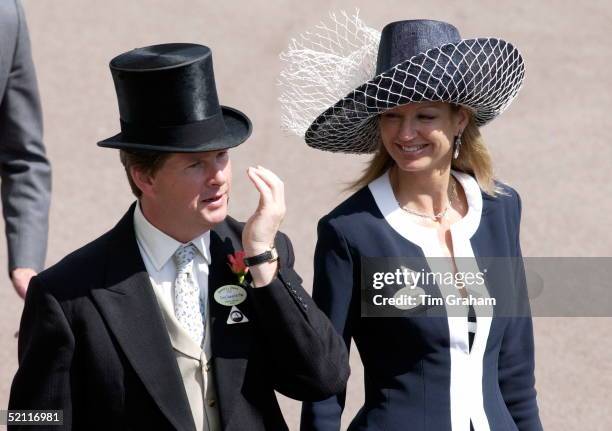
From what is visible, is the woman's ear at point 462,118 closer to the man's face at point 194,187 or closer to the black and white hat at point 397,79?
the black and white hat at point 397,79

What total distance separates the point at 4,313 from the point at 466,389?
364 centimetres

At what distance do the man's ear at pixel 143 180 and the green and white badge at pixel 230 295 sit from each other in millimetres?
326

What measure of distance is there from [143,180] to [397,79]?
0.87 metres

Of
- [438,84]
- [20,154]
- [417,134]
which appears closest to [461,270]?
[417,134]

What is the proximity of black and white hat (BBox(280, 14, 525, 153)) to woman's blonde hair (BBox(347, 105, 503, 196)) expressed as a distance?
0.19ft

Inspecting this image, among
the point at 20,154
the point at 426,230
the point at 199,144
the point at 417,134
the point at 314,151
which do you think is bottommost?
the point at 314,151

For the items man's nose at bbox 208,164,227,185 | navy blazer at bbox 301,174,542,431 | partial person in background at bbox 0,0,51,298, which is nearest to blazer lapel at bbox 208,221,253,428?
man's nose at bbox 208,164,227,185

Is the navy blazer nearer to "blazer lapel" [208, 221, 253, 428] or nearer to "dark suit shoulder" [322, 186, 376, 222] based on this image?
"dark suit shoulder" [322, 186, 376, 222]

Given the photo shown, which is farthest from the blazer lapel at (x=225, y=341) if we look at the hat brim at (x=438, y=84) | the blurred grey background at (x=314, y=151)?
the blurred grey background at (x=314, y=151)

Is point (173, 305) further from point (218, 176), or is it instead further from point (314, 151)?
point (314, 151)

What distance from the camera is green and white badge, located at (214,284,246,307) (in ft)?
11.4

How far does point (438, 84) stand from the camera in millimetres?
3803

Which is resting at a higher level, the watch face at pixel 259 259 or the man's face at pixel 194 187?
the man's face at pixel 194 187

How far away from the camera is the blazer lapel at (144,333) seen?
3.31 meters
